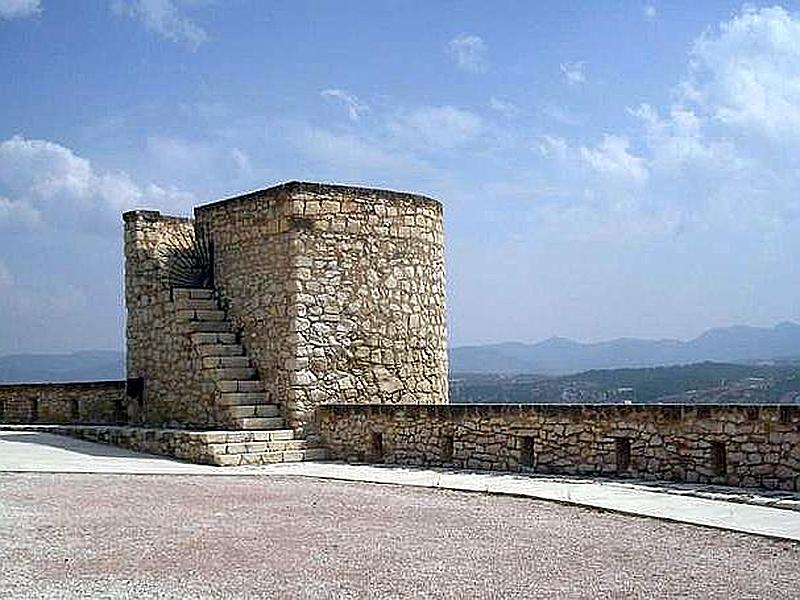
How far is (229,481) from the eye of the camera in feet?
44.2

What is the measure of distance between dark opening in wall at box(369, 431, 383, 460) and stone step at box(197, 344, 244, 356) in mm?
2977

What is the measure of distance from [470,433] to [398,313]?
3579mm

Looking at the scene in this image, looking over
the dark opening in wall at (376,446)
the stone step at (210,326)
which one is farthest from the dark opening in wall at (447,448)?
the stone step at (210,326)

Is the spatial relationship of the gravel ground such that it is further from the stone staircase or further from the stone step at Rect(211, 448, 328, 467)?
the stone staircase

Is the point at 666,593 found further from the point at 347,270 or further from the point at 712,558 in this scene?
the point at 347,270

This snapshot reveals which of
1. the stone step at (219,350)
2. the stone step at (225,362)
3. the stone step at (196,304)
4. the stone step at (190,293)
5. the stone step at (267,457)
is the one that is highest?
the stone step at (190,293)

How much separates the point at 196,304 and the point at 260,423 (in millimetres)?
2658

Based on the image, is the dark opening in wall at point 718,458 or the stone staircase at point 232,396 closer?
the dark opening in wall at point 718,458

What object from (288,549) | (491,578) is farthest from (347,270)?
(491,578)

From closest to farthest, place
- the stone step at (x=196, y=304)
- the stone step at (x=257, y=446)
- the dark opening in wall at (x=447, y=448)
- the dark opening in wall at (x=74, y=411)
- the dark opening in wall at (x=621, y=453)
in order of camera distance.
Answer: the dark opening in wall at (x=621, y=453) < the dark opening in wall at (x=447, y=448) < the stone step at (x=257, y=446) < the stone step at (x=196, y=304) < the dark opening in wall at (x=74, y=411)

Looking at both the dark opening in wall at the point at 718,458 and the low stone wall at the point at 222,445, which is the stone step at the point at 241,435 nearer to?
the low stone wall at the point at 222,445

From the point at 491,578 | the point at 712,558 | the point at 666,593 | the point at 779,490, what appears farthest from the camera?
the point at 779,490

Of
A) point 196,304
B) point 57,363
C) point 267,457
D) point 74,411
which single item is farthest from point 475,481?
point 57,363

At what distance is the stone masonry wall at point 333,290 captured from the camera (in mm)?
17047
